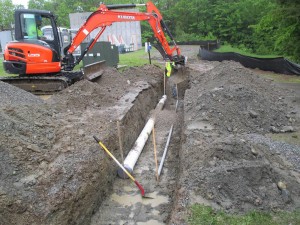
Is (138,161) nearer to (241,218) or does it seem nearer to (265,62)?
(241,218)

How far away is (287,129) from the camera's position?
7.64m

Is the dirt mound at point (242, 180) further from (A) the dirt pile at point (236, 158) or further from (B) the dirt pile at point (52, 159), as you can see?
(B) the dirt pile at point (52, 159)

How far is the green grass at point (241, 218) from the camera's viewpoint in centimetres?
400

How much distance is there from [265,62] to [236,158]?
14379 mm

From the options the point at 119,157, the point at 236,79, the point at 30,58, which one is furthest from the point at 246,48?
the point at 119,157

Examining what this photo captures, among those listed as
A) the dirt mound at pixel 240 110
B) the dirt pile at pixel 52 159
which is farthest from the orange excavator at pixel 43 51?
the dirt mound at pixel 240 110

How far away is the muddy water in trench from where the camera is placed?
540 cm

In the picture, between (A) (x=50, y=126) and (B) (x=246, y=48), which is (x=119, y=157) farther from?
(B) (x=246, y=48)

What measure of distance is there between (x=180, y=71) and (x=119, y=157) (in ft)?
25.0

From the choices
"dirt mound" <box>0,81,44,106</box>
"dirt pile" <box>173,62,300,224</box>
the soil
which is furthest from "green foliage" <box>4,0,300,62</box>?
"dirt mound" <box>0,81,44,106</box>

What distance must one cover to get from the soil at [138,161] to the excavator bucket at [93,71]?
1.57 metres

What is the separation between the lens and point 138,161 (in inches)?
295

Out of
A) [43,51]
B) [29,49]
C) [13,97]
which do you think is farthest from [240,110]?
[29,49]

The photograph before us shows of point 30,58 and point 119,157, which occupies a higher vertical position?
point 30,58
